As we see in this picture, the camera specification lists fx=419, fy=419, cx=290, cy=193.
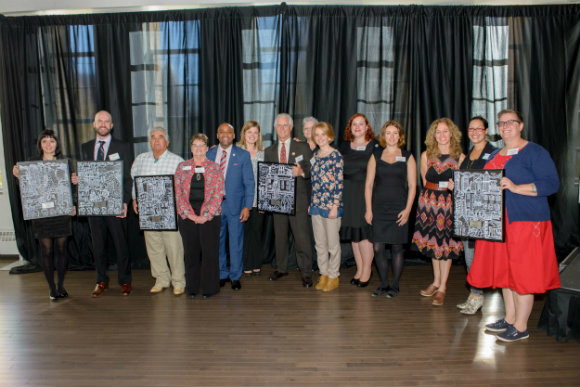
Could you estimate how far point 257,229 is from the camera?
5.01 metres

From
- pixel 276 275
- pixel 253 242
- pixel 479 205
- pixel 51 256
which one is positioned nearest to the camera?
pixel 479 205

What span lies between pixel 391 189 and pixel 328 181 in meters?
0.61

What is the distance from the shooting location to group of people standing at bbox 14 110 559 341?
3830 mm

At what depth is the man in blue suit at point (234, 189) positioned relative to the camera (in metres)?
4.36

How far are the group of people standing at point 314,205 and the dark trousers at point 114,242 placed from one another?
0.03 ft

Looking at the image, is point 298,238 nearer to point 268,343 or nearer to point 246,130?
point 246,130

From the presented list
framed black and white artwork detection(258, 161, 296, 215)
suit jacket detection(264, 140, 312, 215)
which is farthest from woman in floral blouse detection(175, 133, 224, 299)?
suit jacket detection(264, 140, 312, 215)

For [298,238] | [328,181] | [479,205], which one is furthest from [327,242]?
[479,205]

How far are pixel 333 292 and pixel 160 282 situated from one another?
1.83 metres

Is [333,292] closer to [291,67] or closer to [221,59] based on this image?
[291,67]

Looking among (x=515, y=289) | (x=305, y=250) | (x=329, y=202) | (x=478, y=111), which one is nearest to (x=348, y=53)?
(x=478, y=111)

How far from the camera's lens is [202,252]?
415 cm

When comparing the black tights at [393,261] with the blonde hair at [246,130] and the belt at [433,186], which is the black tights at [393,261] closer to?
the belt at [433,186]

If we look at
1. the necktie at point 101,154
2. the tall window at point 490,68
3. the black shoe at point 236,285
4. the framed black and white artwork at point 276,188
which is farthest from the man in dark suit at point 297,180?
the tall window at point 490,68
